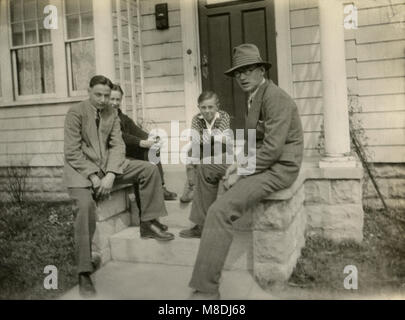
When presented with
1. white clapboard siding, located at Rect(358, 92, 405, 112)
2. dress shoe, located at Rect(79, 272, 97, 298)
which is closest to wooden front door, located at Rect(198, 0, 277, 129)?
white clapboard siding, located at Rect(358, 92, 405, 112)

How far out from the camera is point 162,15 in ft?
17.4

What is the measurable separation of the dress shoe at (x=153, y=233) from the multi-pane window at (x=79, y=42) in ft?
9.68

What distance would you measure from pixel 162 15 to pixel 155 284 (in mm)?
3451

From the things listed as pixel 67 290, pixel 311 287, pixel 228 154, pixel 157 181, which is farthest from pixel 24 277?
pixel 311 287

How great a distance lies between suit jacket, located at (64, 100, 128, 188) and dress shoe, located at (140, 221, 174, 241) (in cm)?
50

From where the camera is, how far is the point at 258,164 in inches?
119

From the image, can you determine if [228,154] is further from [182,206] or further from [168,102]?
[168,102]

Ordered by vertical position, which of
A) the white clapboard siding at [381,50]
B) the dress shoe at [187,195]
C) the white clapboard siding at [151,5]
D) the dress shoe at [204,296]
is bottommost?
the dress shoe at [204,296]

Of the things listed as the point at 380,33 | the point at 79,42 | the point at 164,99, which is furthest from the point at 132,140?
the point at 380,33

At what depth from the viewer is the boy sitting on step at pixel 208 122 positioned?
12.3 ft

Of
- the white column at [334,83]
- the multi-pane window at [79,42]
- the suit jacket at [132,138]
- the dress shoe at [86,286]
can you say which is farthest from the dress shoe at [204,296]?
the multi-pane window at [79,42]

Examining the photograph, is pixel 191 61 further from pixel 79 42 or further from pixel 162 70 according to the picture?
pixel 79 42

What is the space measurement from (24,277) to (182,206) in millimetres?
1445

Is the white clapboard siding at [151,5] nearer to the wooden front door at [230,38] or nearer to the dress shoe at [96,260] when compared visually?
the wooden front door at [230,38]
